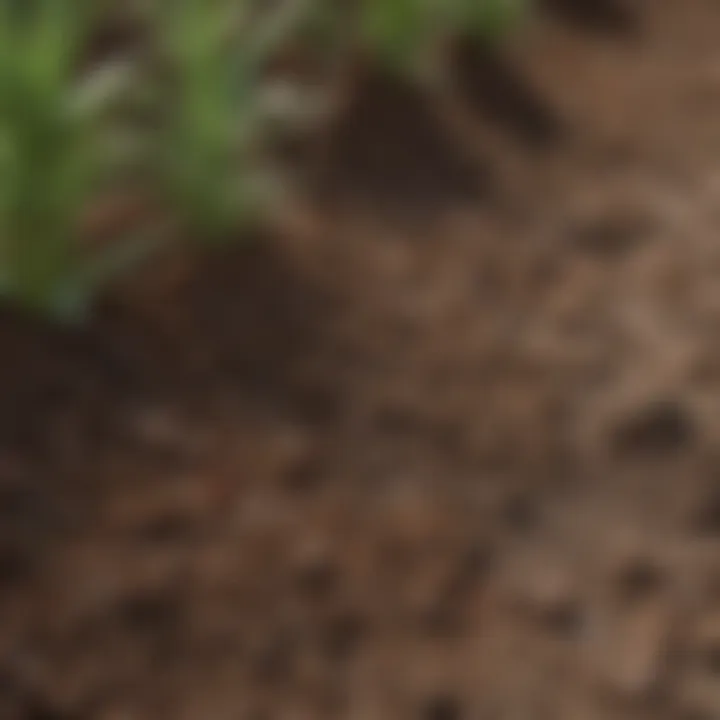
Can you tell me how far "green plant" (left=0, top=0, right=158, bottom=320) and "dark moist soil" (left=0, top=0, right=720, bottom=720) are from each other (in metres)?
0.03

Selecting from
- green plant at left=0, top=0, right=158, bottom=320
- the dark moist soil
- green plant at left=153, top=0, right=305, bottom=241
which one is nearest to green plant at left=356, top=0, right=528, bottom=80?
the dark moist soil

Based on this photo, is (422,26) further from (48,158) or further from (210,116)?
(48,158)

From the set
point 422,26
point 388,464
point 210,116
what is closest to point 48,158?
point 210,116

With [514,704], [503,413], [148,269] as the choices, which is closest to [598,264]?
[503,413]

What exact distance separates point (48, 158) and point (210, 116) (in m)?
0.13

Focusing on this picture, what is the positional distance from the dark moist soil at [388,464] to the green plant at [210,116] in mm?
42

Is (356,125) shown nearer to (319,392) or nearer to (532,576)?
(319,392)

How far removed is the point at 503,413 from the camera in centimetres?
99

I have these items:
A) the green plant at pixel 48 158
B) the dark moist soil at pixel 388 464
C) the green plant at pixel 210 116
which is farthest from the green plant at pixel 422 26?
the green plant at pixel 48 158

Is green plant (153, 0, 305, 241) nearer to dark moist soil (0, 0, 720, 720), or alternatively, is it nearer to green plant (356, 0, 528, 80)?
dark moist soil (0, 0, 720, 720)

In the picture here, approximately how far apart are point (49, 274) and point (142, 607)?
0.25 m

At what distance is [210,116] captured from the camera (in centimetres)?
101

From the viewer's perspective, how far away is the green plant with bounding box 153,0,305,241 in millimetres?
1013

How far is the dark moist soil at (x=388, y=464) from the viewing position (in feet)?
2.62
